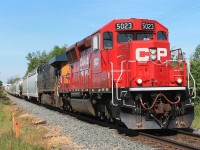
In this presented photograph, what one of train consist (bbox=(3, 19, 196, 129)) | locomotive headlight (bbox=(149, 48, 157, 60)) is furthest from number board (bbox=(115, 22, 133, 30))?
locomotive headlight (bbox=(149, 48, 157, 60))

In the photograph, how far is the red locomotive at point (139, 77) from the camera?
1068 centimetres

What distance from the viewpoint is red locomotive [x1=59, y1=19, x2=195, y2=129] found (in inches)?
420

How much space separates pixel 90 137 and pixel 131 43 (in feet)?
10.6

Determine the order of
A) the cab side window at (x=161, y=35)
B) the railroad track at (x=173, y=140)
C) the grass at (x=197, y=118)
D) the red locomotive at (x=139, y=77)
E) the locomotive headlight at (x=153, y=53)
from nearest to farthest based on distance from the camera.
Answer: the railroad track at (x=173, y=140) < the red locomotive at (x=139, y=77) < the locomotive headlight at (x=153, y=53) < the cab side window at (x=161, y=35) < the grass at (x=197, y=118)

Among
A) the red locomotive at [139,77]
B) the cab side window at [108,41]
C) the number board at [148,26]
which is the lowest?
the red locomotive at [139,77]

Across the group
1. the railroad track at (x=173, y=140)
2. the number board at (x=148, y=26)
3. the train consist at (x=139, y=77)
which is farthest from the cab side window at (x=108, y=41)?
the railroad track at (x=173, y=140)

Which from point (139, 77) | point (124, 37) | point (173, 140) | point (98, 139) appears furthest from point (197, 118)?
point (98, 139)

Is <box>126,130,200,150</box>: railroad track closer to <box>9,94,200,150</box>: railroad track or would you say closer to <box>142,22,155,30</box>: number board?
<box>9,94,200,150</box>: railroad track

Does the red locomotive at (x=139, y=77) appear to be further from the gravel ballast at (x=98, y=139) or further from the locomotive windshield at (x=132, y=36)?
the gravel ballast at (x=98, y=139)

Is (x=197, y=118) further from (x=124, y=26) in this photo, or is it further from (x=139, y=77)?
(x=124, y=26)

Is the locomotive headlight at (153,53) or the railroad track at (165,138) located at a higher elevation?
the locomotive headlight at (153,53)

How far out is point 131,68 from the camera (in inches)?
442

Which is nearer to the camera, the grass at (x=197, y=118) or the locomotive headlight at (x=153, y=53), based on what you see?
the locomotive headlight at (x=153, y=53)

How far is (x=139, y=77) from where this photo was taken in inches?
436
